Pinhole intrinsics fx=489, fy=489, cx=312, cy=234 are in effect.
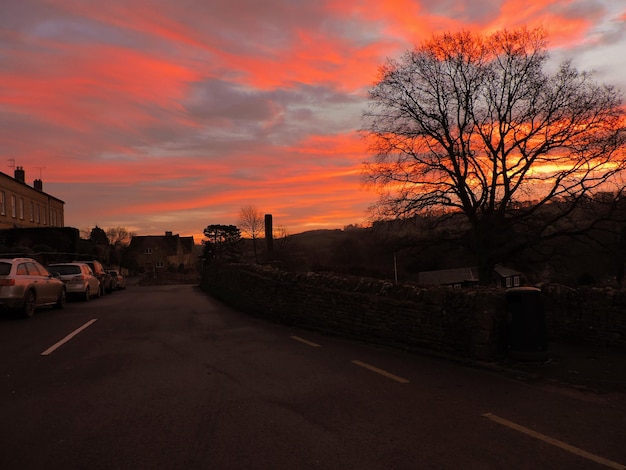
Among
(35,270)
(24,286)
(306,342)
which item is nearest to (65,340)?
(306,342)

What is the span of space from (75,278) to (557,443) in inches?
857

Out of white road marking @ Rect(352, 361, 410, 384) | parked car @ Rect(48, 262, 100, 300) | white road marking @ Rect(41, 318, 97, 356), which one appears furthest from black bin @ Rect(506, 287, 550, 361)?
parked car @ Rect(48, 262, 100, 300)

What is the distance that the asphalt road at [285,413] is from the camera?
4082mm

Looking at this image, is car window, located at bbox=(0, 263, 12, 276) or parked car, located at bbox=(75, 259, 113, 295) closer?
car window, located at bbox=(0, 263, 12, 276)

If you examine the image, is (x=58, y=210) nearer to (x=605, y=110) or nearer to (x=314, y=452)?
(x=605, y=110)

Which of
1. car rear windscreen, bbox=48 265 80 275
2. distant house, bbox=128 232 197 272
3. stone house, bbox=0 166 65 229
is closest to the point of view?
car rear windscreen, bbox=48 265 80 275

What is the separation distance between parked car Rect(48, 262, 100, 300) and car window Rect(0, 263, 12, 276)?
307 inches

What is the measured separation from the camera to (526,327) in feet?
24.0

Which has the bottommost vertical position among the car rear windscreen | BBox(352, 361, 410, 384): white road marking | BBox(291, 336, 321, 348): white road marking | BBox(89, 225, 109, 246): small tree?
BBox(291, 336, 321, 348): white road marking

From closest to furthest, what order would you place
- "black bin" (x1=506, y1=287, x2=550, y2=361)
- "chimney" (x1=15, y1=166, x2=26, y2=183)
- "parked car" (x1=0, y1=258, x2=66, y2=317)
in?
"black bin" (x1=506, y1=287, x2=550, y2=361) → "parked car" (x1=0, y1=258, x2=66, y2=317) → "chimney" (x1=15, y1=166, x2=26, y2=183)

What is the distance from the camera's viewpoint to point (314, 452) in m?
4.19

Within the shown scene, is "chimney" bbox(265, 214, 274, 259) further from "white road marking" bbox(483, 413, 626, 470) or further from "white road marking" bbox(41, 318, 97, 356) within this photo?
"white road marking" bbox(483, 413, 626, 470)

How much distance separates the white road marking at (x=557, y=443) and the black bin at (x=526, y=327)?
2.43 metres

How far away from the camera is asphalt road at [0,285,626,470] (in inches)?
161
